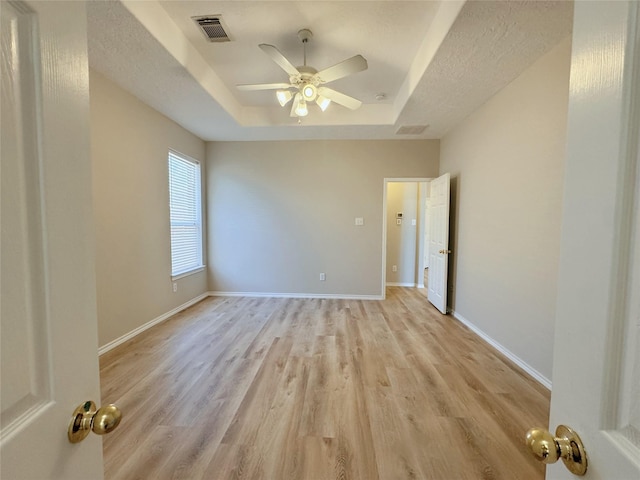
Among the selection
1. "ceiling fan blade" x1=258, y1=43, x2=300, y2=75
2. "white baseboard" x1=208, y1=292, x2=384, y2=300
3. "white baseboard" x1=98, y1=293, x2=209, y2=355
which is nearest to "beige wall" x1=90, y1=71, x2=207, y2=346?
"white baseboard" x1=98, y1=293, x2=209, y2=355

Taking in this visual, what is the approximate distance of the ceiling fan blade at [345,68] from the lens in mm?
2135

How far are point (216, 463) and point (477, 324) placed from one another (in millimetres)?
2950

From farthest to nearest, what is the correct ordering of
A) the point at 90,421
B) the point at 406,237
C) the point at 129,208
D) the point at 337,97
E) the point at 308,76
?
the point at 406,237 → the point at 129,208 → the point at 337,97 → the point at 308,76 → the point at 90,421

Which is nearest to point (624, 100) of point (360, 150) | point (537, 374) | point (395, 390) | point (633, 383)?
point (633, 383)

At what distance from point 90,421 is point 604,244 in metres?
0.91

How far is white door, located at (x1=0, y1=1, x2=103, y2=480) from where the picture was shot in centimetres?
39

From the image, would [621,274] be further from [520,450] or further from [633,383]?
[520,450]

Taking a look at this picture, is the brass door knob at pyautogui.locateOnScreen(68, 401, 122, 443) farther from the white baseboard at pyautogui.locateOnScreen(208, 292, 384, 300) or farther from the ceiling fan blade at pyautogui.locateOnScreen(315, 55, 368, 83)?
the white baseboard at pyautogui.locateOnScreen(208, 292, 384, 300)

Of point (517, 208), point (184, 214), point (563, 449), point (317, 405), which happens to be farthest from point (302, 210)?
point (563, 449)

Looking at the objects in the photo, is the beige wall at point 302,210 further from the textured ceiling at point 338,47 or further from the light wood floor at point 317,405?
the light wood floor at point 317,405

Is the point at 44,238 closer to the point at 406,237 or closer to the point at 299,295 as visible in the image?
the point at 299,295

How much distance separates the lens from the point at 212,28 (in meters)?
2.28

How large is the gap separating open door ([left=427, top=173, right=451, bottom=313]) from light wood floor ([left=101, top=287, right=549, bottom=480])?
84cm

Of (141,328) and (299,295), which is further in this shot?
(299,295)
